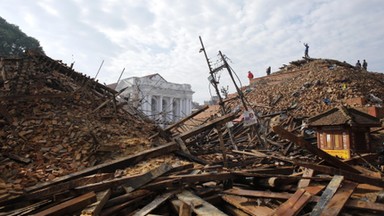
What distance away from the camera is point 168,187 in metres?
5.33

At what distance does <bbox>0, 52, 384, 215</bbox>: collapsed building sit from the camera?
4.75 metres

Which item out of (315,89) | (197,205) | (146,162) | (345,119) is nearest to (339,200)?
(197,205)

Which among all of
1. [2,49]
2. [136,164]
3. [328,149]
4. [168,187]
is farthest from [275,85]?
[2,49]

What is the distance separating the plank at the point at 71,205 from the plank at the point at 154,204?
0.80m

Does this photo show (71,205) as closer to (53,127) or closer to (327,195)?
(327,195)

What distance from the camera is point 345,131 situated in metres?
11.0

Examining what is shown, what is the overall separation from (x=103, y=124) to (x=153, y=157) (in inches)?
144

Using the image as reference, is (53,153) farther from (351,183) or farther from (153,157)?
(351,183)

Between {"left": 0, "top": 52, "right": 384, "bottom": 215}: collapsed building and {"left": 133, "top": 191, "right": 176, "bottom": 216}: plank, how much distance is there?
0.02 metres

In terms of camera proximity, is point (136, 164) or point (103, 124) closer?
point (136, 164)

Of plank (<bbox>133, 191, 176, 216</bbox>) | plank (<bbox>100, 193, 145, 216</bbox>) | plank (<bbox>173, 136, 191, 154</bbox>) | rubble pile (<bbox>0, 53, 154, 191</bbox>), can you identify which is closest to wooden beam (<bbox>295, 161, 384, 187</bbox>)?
plank (<bbox>133, 191, 176, 216</bbox>)

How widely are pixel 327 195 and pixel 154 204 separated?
3.07 meters

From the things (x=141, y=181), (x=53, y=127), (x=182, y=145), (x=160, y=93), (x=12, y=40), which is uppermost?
(x=12, y=40)

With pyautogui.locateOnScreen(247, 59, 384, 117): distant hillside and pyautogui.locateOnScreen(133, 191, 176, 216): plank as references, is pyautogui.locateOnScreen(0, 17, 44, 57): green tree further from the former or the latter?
pyautogui.locateOnScreen(133, 191, 176, 216): plank
